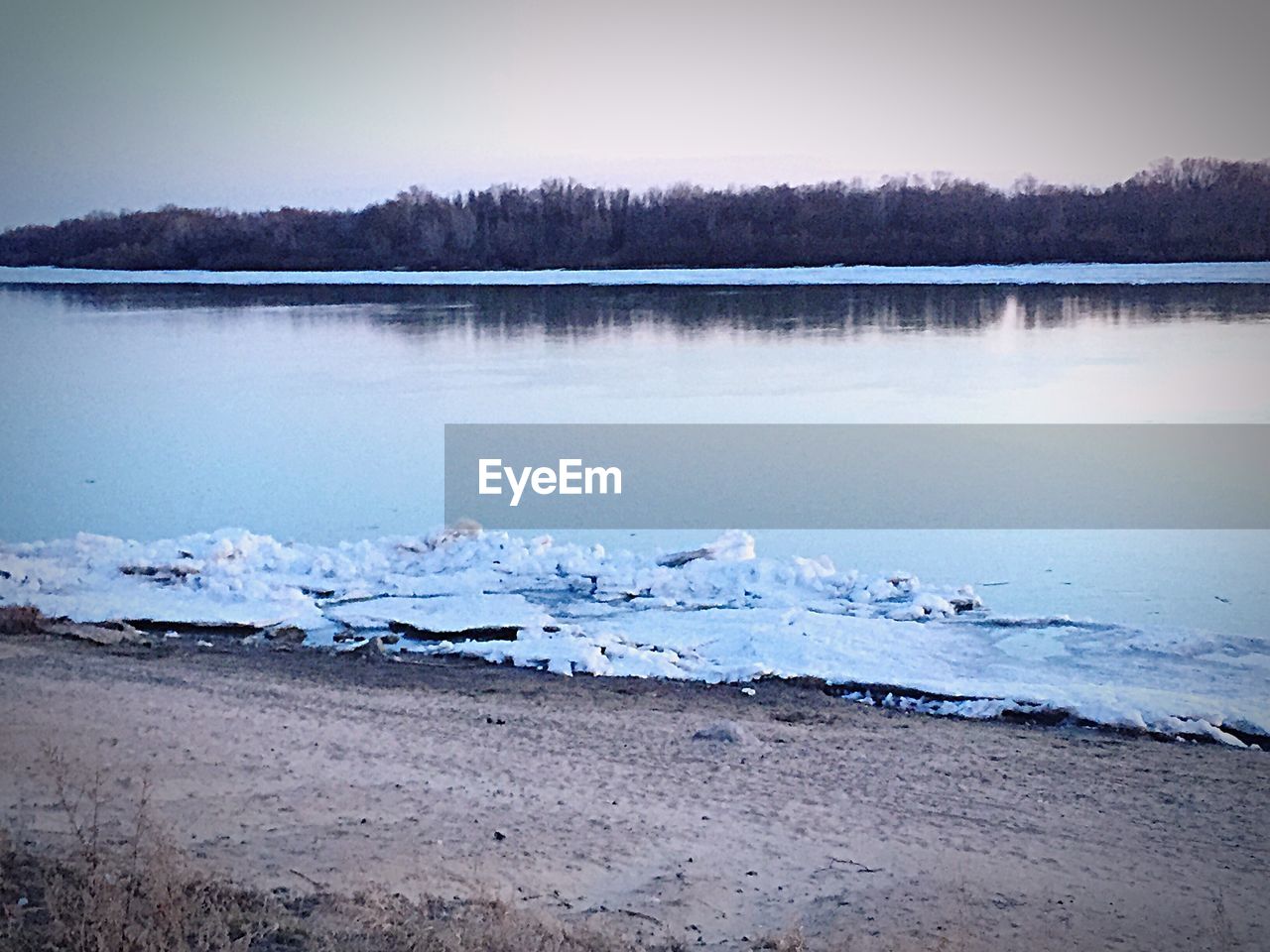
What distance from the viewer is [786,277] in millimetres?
35469

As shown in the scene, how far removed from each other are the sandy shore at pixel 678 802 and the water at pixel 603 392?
299cm

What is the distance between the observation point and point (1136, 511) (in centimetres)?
1188

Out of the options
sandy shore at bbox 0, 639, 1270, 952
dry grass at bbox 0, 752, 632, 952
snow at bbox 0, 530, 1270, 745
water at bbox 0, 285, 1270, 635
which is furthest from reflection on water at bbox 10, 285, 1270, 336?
dry grass at bbox 0, 752, 632, 952

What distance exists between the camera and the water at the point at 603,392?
1076 cm

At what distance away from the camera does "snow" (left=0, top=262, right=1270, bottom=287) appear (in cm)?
3106

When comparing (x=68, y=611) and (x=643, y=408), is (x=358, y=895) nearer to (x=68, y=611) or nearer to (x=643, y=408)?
(x=68, y=611)

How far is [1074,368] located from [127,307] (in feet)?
74.4

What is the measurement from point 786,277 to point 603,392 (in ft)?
62.7

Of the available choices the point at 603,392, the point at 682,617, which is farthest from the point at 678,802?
the point at 603,392

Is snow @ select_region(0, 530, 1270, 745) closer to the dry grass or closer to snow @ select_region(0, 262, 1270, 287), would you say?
the dry grass

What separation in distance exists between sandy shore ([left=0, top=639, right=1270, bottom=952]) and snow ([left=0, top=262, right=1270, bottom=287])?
26.6 metres

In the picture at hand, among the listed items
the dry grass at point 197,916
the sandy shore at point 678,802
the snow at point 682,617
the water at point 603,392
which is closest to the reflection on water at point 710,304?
the water at point 603,392

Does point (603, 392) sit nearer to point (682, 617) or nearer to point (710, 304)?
point (682, 617)

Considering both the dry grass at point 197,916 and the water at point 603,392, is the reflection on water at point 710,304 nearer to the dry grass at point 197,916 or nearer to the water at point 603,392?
the water at point 603,392
